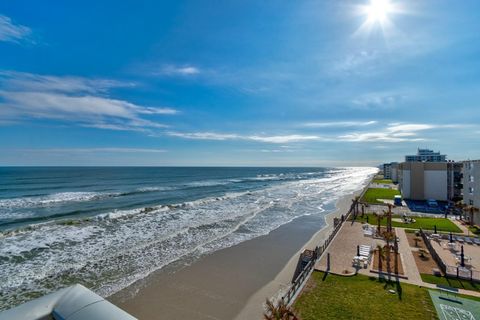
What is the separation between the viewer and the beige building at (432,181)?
141ft

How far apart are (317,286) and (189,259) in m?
9.15

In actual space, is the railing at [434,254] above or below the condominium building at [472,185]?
below

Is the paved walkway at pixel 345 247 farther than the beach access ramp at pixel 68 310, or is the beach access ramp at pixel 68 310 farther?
the paved walkway at pixel 345 247

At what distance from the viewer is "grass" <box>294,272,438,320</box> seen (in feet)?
36.7

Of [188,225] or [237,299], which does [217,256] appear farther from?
[188,225]

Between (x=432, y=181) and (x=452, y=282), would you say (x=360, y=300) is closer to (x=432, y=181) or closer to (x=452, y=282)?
(x=452, y=282)

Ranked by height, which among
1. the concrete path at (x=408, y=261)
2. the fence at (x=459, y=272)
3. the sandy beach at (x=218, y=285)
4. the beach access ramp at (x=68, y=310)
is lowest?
the sandy beach at (x=218, y=285)

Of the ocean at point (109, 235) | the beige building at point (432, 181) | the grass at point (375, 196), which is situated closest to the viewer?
the ocean at point (109, 235)

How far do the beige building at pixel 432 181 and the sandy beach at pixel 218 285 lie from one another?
34.3 meters

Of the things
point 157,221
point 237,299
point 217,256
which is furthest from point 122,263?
A: point 157,221

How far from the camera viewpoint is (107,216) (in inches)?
1210

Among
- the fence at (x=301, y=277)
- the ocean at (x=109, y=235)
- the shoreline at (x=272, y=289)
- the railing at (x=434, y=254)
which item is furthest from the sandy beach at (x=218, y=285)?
the railing at (x=434, y=254)

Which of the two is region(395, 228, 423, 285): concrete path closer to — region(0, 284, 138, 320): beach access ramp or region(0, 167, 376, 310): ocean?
region(0, 167, 376, 310): ocean

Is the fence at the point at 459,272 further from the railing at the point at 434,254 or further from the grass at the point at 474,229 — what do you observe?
the grass at the point at 474,229
